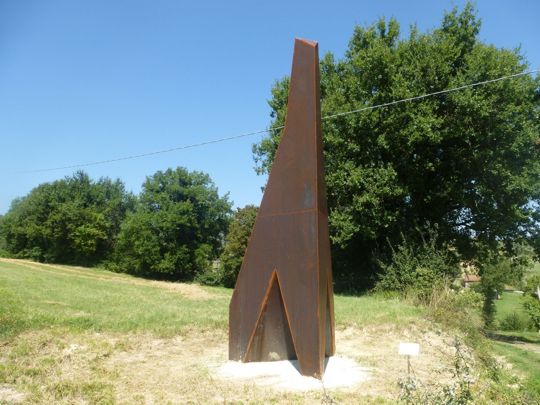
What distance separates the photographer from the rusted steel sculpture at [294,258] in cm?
609

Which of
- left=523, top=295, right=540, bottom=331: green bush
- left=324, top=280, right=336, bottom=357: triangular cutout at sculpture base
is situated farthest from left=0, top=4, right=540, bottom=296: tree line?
left=523, top=295, right=540, bottom=331: green bush

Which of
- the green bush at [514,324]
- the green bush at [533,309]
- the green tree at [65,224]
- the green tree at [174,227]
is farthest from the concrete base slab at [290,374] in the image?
the green bush at [514,324]

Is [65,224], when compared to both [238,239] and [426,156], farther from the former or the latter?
[426,156]

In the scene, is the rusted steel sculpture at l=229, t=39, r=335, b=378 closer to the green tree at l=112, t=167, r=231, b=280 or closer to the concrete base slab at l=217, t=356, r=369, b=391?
the concrete base slab at l=217, t=356, r=369, b=391

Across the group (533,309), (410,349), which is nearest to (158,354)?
(410,349)

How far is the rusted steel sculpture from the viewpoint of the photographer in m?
6.09

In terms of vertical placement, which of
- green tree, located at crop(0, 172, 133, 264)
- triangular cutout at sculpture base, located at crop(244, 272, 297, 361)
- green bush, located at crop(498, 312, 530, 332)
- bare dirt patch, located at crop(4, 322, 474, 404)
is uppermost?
green tree, located at crop(0, 172, 133, 264)

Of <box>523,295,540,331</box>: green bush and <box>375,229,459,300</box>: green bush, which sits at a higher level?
<box>375,229,459,300</box>: green bush

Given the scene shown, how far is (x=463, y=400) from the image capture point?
141 inches

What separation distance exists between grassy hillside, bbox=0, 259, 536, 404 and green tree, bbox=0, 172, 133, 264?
3010 cm

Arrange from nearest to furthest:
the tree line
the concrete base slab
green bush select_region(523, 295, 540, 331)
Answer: the concrete base slab, the tree line, green bush select_region(523, 295, 540, 331)

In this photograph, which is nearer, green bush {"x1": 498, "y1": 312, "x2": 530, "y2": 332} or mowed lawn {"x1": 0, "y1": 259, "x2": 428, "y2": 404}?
mowed lawn {"x1": 0, "y1": 259, "x2": 428, "y2": 404}

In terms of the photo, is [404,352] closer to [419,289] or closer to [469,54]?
[419,289]

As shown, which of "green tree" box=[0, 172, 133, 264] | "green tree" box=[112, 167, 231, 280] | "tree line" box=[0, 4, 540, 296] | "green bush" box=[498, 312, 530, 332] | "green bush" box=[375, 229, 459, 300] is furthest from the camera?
"green tree" box=[0, 172, 133, 264]
